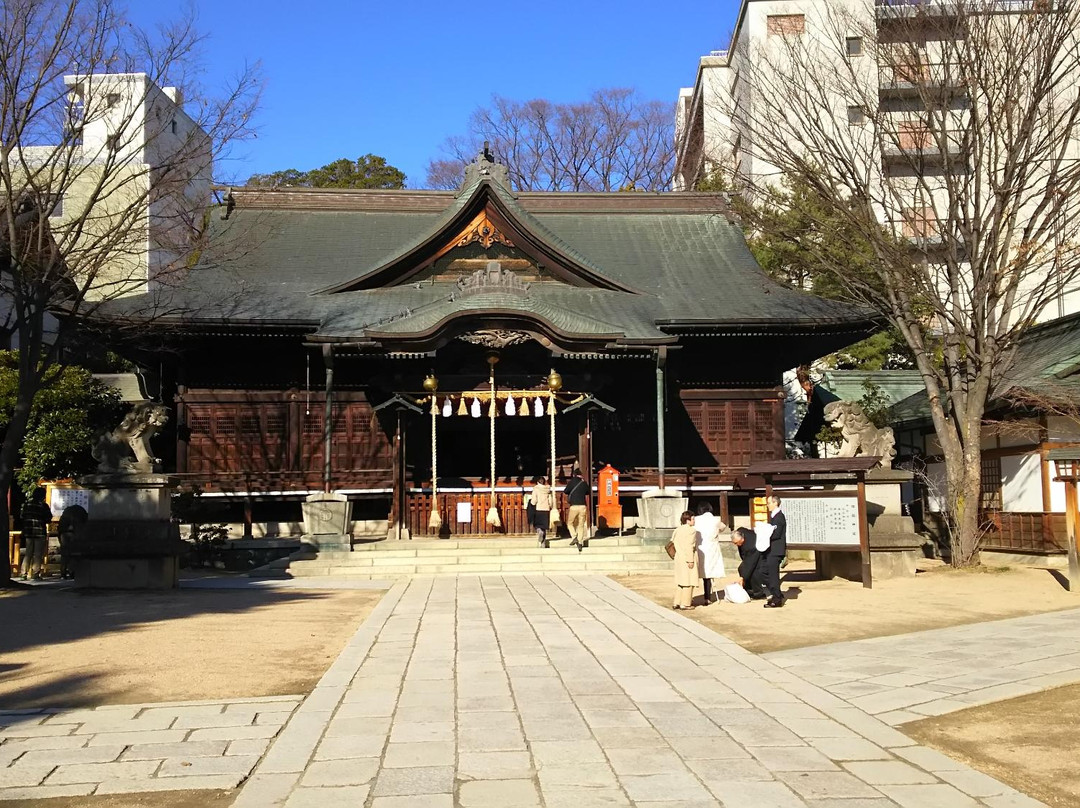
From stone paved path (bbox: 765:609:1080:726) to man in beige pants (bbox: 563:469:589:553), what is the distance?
9415 millimetres

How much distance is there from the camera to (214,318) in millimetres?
21484

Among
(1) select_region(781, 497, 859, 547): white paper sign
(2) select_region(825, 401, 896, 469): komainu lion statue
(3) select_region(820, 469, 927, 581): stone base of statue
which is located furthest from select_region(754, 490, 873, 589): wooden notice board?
(2) select_region(825, 401, 896, 469): komainu lion statue

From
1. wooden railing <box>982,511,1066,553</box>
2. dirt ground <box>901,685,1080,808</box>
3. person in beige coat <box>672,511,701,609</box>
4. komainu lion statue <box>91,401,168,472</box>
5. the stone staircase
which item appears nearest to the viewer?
dirt ground <box>901,685,1080,808</box>

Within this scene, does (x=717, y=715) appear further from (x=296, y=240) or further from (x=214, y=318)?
(x=296, y=240)

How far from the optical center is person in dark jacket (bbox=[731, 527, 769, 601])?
13211 millimetres

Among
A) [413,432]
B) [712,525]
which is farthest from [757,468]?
[413,432]

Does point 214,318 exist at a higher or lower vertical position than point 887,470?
higher

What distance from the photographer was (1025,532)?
18.9 metres

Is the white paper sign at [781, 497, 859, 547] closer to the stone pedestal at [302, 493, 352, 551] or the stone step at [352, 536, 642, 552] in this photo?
the stone step at [352, 536, 642, 552]

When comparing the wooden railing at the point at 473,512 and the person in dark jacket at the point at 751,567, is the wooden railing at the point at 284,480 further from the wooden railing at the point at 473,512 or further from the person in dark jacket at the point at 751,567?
the person in dark jacket at the point at 751,567

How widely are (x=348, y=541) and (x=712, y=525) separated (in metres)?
8.50

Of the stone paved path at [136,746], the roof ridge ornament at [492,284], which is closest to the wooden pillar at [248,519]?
the roof ridge ornament at [492,284]

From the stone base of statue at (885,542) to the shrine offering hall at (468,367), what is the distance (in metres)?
4.96

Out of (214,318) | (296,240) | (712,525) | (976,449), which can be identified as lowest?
(712,525)
